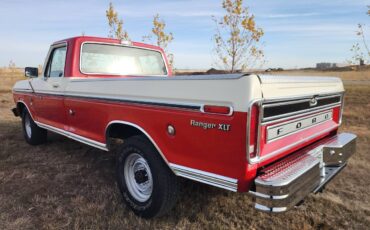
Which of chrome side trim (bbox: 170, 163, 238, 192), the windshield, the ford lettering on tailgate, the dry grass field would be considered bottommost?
the dry grass field

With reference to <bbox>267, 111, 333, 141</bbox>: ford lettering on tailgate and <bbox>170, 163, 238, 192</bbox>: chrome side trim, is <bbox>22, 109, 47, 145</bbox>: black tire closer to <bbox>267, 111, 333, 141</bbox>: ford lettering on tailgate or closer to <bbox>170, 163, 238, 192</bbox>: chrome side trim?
<bbox>170, 163, 238, 192</bbox>: chrome side trim

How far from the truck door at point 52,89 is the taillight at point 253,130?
3024 millimetres

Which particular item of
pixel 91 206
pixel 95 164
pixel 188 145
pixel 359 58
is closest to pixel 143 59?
pixel 95 164

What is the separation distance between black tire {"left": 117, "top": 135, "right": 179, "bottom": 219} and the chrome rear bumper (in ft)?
2.86

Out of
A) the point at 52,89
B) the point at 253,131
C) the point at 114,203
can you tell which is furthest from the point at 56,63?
the point at 253,131

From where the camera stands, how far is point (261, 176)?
231cm

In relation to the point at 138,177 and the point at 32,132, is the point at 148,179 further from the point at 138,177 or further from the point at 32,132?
the point at 32,132

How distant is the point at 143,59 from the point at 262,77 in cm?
327

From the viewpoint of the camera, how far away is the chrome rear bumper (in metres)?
2.20

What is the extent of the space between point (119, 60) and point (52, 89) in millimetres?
1099

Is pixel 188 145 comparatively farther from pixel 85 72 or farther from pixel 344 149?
pixel 85 72

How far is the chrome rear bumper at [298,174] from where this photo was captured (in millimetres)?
2202

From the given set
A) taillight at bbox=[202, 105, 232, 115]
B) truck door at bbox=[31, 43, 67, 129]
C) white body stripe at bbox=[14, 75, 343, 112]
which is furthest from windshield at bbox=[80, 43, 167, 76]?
taillight at bbox=[202, 105, 232, 115]

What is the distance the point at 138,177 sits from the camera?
125 inches
